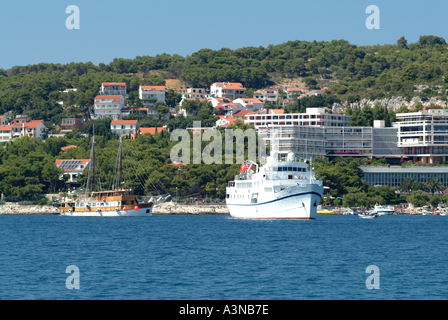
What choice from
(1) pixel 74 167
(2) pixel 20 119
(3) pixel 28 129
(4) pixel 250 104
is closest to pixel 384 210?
(1) pixel 74 167

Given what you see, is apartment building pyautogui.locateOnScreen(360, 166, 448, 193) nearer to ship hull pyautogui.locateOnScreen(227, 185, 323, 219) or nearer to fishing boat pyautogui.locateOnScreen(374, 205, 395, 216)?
fishing boat pyautogui.locateOnScreen(374, 205, 395, 216)

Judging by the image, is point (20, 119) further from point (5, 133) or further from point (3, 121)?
point (5, 133)

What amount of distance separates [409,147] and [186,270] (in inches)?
4776

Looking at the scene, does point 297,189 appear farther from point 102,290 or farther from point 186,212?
point 102,290

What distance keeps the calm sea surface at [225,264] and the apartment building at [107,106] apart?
134 m

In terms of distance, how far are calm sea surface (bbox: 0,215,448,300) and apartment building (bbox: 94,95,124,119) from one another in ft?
439

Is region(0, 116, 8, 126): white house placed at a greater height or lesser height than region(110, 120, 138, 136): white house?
greater

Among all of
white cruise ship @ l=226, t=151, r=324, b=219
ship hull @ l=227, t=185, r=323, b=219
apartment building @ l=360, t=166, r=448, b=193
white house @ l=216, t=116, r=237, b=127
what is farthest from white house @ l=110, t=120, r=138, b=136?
ship hull @ l=227, t=185, r=323, b=219

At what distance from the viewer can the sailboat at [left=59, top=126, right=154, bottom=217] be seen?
90562mm

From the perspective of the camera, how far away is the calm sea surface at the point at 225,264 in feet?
91.5

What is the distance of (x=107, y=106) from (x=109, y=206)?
4079 inches

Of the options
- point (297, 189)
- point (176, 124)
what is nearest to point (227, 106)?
point (176, 124)

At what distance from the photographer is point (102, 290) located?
2811 centimetres

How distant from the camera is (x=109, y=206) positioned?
91.9 metres
